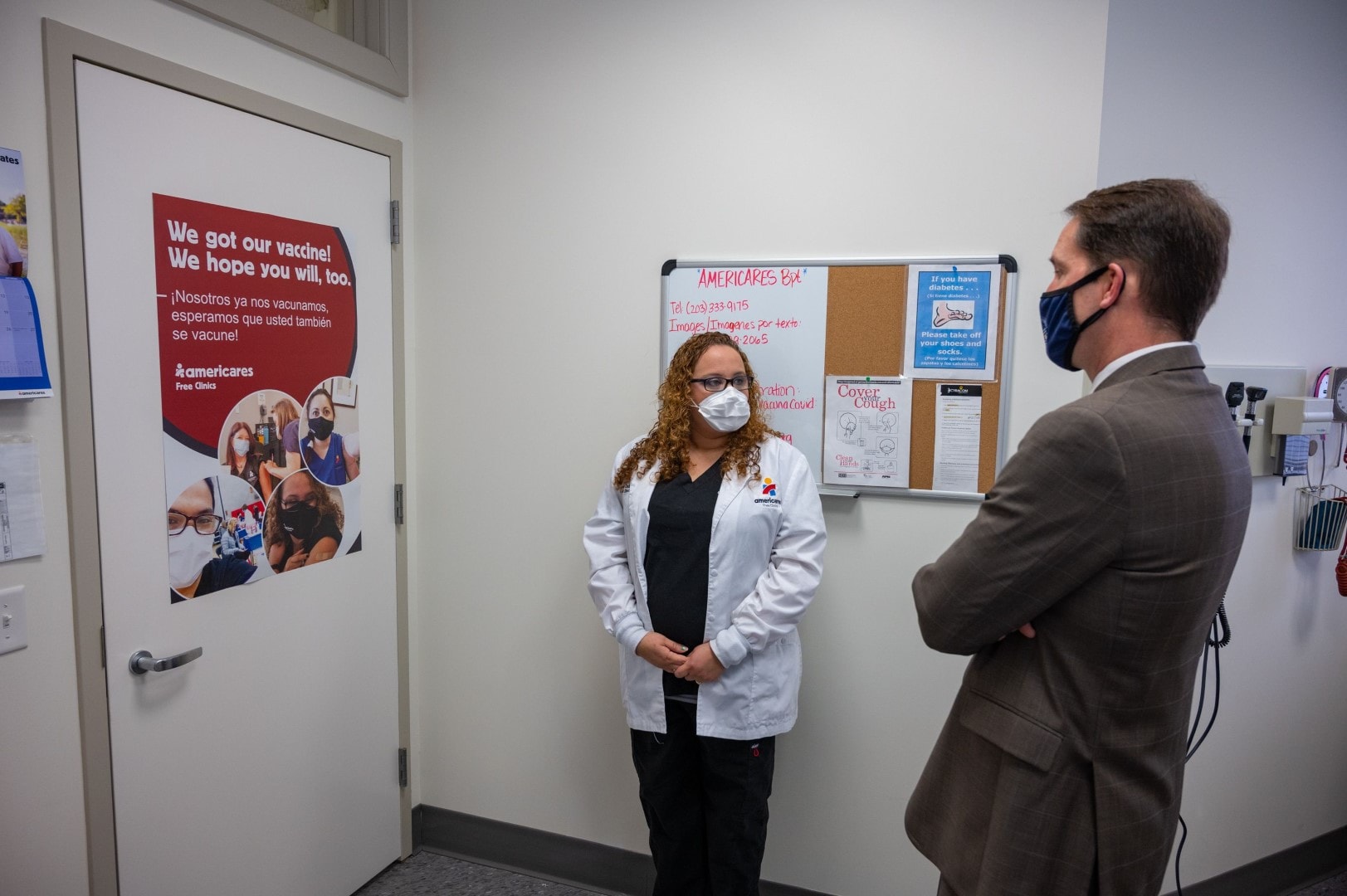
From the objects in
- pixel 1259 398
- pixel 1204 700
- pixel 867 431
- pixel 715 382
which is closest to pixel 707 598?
pixel 715 382

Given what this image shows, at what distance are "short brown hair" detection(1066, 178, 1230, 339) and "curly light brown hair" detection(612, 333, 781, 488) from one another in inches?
37.1

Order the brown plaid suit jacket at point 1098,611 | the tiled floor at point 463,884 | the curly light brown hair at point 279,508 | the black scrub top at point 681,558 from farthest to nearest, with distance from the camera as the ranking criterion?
1. the tiled floor at point 463,884
2. the curly light brown hair at point 279,508
3. the black scrub top at point 681,558
4. the brown plaid suit jacket at point 1098,611

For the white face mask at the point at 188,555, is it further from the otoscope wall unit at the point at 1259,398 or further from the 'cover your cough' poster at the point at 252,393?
the otoscope wall unit at the point at 1259,398

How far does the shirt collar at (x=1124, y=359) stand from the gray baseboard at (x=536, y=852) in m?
1.76

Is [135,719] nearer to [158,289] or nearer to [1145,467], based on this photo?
[158,289]

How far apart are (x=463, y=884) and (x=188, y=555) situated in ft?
4.43

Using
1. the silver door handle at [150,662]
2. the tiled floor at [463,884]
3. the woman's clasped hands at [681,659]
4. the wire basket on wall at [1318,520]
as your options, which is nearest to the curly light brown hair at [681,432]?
the woman's clasped hands at [681,659]

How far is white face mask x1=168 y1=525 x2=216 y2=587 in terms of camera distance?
1772mm

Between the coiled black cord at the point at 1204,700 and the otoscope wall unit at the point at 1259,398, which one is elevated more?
the otoscope wall unit at the point at 1259,398

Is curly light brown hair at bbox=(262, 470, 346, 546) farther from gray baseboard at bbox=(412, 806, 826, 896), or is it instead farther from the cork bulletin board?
gray baseboard at bbox=(412, 806, 826, 896)

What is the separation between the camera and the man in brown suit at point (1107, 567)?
3.60ft

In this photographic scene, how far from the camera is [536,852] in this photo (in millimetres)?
2518

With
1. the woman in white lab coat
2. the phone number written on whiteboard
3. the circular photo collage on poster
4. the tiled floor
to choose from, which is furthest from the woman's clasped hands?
the tiled floor

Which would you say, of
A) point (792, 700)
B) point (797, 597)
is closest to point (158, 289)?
point (797, 597)
